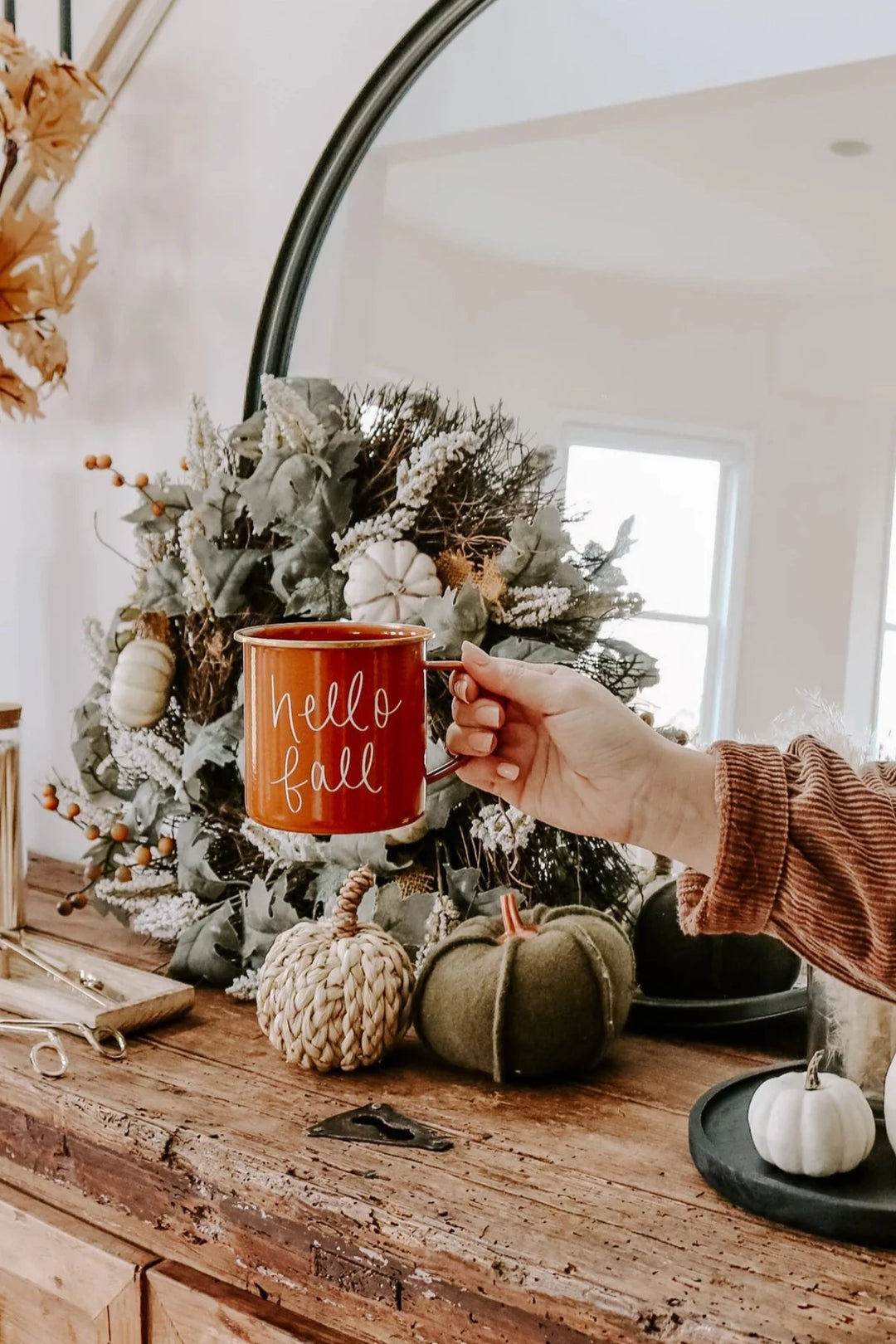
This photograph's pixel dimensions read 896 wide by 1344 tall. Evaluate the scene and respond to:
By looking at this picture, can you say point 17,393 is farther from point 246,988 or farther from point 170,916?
point 246,988

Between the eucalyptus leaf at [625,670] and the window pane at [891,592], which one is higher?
the window pane at [891,592]

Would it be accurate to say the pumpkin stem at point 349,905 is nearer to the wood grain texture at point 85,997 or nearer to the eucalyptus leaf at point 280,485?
the wood grain texture at point 85,997

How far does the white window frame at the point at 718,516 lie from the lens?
1.03m

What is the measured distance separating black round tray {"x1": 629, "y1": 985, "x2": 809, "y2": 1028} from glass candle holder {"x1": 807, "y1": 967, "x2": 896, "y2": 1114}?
12cm

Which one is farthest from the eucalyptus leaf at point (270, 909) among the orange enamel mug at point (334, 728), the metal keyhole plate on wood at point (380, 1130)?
the orange enamel mug at point (334, 728)

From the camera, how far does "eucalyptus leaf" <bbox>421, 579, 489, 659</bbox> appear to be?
0.97 meters

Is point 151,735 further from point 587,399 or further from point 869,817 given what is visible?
point 869,817

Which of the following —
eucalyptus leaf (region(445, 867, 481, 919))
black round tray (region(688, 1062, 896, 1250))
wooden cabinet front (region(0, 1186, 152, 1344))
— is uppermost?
eucalyptus leaf (region(445, 867, 481, 919))

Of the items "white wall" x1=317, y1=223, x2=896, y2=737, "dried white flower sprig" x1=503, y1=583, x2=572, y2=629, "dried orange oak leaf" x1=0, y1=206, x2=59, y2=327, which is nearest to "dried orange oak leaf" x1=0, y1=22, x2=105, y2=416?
"dried orange oak leaf" x1=0, y1=206, x2=59, y2=327

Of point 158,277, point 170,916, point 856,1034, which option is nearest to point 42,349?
point 158,277

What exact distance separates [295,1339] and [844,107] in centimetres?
98

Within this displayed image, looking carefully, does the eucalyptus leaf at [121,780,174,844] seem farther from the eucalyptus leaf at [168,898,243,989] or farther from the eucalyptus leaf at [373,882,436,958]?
the eucalyptus leaf at [373,882,436,958]

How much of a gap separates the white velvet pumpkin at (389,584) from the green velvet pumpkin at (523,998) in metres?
0.27

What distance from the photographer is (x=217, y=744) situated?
1.10 metres
